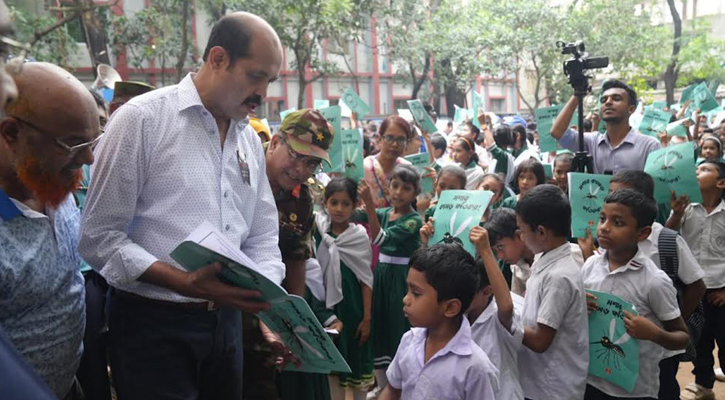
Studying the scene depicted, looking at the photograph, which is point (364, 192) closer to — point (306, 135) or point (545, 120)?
point (306, 135)

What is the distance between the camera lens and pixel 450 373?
2158mm

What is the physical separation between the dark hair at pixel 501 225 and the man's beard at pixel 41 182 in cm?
201

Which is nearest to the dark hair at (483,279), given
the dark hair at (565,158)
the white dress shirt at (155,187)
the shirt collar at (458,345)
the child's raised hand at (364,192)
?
the shirt collar at (458,345)

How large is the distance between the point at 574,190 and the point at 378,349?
5.27 ft

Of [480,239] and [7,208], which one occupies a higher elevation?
[7,208]

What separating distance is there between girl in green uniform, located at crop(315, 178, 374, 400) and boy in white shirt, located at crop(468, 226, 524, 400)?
1.24 meters

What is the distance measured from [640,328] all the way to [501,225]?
851 mm

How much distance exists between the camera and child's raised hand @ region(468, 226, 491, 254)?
2.78 meters

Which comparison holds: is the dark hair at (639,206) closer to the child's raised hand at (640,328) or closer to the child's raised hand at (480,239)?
the child's raised hand at (640,328)

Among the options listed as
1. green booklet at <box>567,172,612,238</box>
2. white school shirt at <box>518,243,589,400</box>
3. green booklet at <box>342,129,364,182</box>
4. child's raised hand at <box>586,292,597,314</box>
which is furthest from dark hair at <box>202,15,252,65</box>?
green booklet at <box>342,129,364,182</box>

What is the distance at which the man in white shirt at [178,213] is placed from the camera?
6.18ft

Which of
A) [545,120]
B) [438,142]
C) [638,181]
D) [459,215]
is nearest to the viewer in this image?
[459,215]

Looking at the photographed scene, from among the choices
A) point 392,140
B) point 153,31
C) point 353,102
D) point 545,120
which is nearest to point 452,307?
point 392,140

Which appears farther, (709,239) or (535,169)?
(535,169)
